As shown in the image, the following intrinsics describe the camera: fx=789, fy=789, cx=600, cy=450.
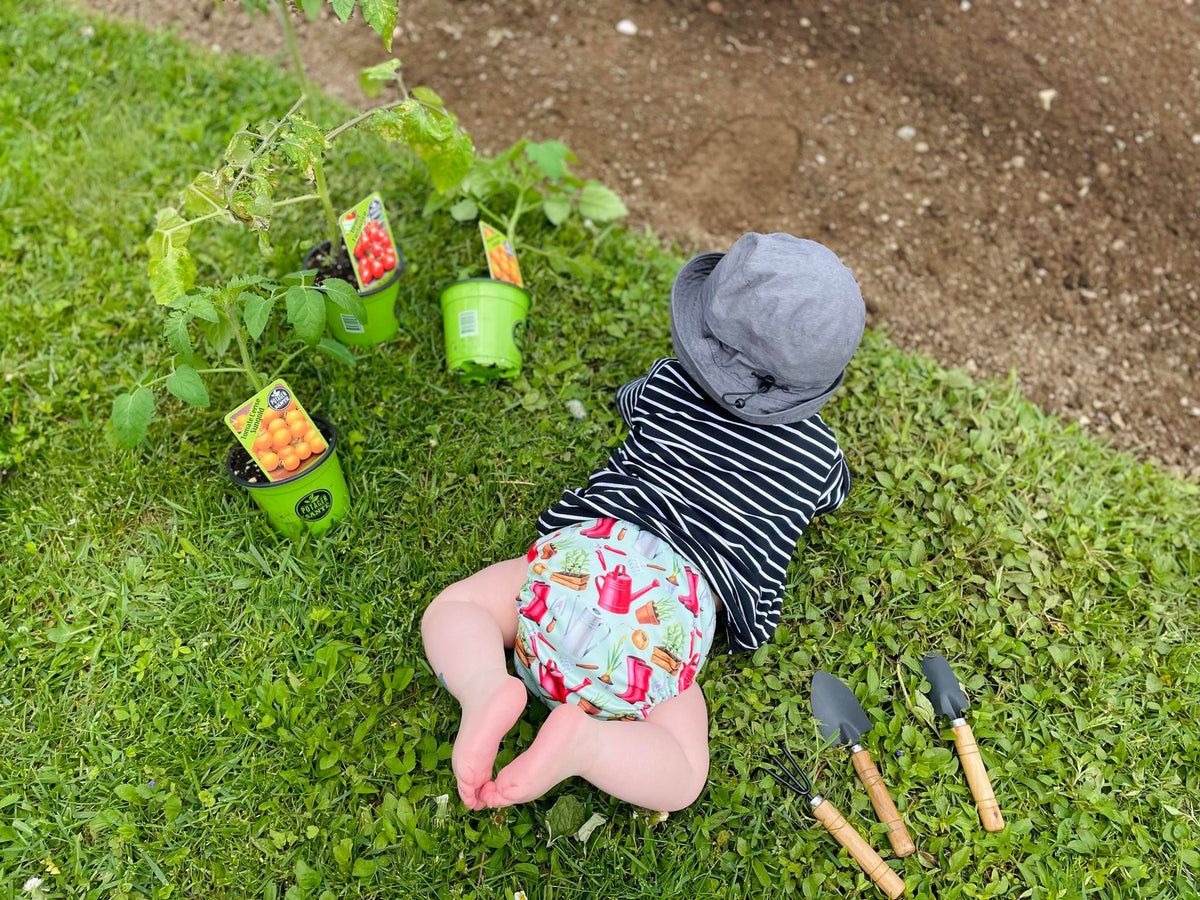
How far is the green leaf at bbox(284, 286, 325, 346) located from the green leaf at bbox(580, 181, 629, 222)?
4.00 ft

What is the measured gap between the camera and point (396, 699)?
6.88 ft

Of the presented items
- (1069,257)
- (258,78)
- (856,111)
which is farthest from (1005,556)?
(258,78)

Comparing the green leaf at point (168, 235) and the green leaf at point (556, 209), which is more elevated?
the green leaf at point (168, 235)

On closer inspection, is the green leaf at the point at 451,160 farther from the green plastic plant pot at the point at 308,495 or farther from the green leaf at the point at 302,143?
the green plastic plant pot at the point at 308,495

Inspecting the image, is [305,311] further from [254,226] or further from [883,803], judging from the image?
[883,803]

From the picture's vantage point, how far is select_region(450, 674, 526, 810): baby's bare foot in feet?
5.38

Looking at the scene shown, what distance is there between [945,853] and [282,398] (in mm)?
2028

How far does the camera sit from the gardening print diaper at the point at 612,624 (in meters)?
1.74

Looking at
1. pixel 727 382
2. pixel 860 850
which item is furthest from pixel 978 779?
pixel 727 382

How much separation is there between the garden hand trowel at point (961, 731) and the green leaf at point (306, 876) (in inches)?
64.3

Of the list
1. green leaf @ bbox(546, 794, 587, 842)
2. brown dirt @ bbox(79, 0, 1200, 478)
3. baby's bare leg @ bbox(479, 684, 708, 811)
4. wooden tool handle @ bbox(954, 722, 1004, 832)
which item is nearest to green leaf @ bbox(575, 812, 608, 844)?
green leaf @ bbox(546, 794, 587, 842)

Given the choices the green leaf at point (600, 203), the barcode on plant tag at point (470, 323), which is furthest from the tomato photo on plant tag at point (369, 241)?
the green leaf at point (600, 203)

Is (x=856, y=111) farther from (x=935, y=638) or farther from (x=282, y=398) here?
(x=282, y=398)

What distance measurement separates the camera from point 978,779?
6.64 feet
